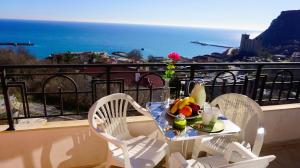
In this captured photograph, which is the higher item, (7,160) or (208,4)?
(208,4)

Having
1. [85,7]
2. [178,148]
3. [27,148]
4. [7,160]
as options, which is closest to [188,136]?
[178,148]

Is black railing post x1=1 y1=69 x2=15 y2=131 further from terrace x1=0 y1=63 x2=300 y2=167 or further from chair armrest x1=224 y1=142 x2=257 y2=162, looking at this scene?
chair armrest x1=224 y1=142 x2=257 y2=162

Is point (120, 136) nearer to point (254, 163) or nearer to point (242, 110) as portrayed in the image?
point (242, 110)

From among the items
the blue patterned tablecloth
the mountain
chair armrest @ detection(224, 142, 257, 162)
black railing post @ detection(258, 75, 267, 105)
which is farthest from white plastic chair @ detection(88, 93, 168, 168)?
the mountain

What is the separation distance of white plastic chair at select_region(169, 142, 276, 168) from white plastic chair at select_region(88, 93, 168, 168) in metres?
0.33

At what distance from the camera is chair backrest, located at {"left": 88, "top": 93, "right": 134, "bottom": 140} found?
1.94 m

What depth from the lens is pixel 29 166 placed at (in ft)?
7.22

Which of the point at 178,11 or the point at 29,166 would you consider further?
the point at 178,11

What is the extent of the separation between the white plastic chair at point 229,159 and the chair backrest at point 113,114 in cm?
74

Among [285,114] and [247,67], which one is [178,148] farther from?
[285,114]

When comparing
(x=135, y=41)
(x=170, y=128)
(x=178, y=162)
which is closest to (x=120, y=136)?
(x=170, y=128)

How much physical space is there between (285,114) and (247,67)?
→ 0.84 metres

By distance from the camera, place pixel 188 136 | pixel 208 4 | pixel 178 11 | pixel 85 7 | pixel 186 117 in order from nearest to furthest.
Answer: pixel 188 136
pixel 186 117
pixel 208 4
pixel 178 11
pixel 85 7

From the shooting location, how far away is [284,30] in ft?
28.8
